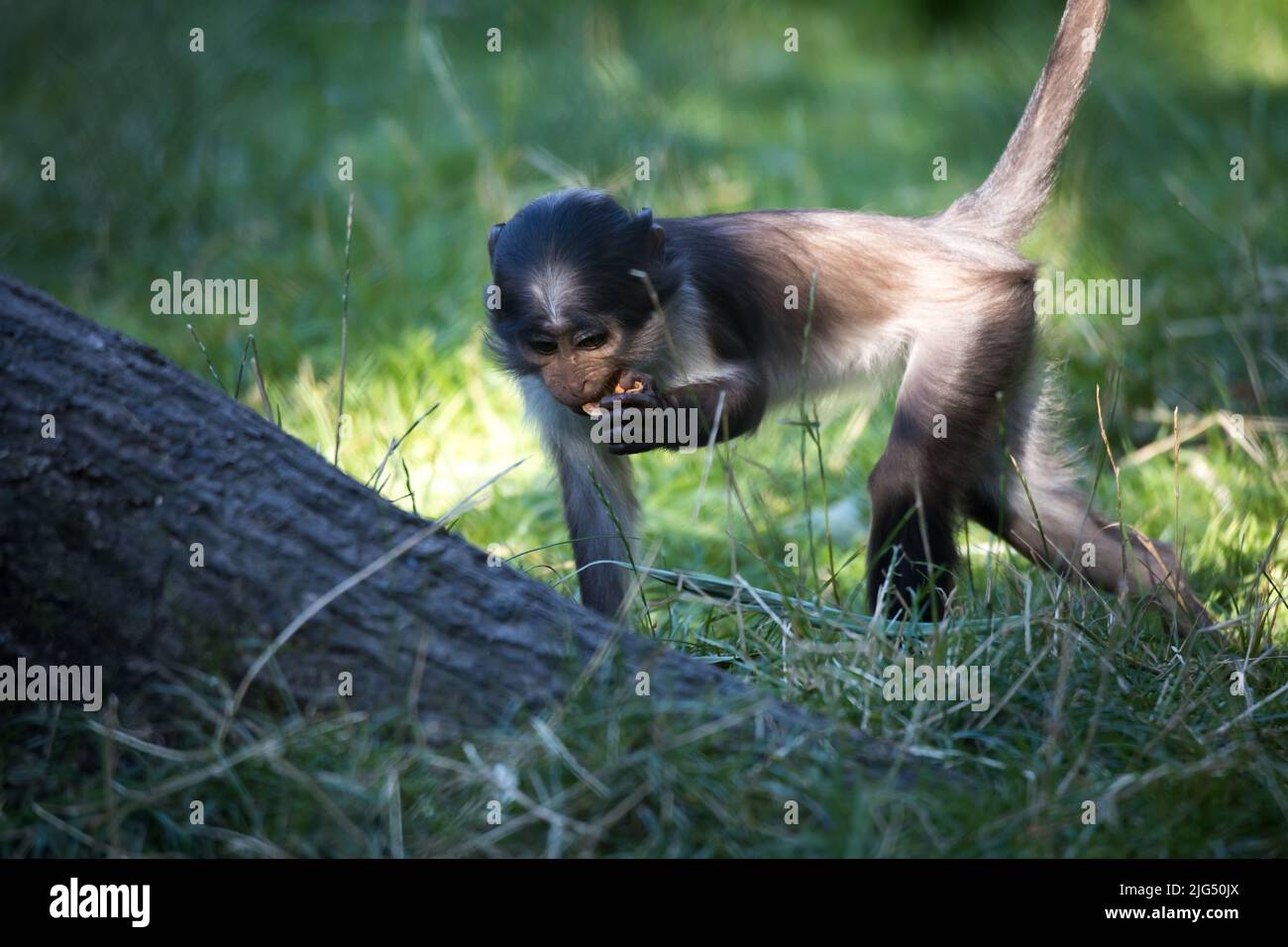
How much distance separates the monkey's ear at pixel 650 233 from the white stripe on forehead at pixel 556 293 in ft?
0.86

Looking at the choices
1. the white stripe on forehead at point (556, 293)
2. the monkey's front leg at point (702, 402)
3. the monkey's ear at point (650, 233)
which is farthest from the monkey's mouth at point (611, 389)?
the monkey's ear at point (650, 233)

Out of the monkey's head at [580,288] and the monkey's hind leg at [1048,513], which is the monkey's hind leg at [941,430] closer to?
the monkey's hind leg at [1048,513]

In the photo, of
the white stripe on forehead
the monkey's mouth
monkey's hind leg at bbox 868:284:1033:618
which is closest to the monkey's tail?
monkey's hind leg at bbox 868:284:1033:618

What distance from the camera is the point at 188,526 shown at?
2.66m

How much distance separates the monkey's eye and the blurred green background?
0.87m

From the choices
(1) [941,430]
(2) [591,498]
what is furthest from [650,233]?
(1) [941,430]

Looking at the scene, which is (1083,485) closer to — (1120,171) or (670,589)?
(670,589)

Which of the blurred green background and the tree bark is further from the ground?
the blurred green background

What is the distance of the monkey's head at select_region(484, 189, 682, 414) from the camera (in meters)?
3.91

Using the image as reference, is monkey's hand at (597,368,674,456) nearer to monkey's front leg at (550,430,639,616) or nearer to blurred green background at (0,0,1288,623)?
monkey's front leg at (550,430,639,616)

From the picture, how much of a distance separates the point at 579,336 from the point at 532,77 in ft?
15.9

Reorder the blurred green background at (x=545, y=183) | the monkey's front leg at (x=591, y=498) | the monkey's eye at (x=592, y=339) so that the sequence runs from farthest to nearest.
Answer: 1. the blurred green background at (x=545, y=183)
2. the monkey's front leg at (x=591, y=498)
3. the monkey's eye at (x=592, y=339)

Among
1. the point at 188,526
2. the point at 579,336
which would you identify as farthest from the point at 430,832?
the point at 579,336

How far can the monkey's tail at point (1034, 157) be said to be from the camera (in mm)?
4375
